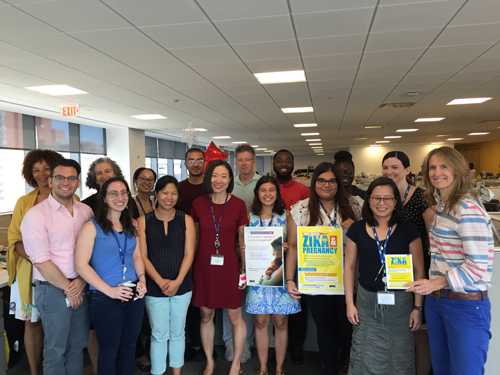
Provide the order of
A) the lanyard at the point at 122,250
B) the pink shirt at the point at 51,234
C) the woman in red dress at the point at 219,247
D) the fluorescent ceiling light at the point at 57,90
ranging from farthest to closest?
1. the fluorescent ceiling light at the point at 57,90
2. the woman in red dress at the point at 219,247
3. the lanyard at the point at 122,250
4. the pink shirt at the point at 51,234

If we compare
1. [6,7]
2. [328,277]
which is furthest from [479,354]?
[6,7]

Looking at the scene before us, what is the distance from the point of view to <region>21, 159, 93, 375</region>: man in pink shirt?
221 centimetres

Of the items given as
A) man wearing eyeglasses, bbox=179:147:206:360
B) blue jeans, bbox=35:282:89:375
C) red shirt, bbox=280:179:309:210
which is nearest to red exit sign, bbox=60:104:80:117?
man wearing eyeglasses, bbox=179:147:206:360

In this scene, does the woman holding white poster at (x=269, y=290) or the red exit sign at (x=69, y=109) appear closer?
the woman holding white poster at (x=269, y=290)

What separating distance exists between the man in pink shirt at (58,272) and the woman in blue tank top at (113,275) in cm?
10

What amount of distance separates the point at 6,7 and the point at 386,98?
20.4ft

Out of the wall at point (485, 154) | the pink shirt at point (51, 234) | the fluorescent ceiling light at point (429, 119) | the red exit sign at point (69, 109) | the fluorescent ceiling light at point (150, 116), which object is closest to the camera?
the pink shirt at point (51, 234)

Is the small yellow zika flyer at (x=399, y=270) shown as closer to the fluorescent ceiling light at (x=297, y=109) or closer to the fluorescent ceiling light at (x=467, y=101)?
the fluorescent ceiling light at (x=297, y=109)

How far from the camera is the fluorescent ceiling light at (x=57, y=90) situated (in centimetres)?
583

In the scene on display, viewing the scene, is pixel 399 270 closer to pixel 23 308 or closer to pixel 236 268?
pixel 236 268

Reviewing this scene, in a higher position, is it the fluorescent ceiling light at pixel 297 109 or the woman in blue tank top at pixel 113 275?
the fluorescent ceiling light at pixel 297 109

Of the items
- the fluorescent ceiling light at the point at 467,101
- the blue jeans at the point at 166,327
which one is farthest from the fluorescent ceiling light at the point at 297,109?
the blue jeans at the point at 166,327

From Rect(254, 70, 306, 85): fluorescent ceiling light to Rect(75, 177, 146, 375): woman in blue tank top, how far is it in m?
3.32

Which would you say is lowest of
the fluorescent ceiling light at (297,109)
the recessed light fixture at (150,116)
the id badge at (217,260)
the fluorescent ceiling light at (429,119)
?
the id badge at (217,260)
